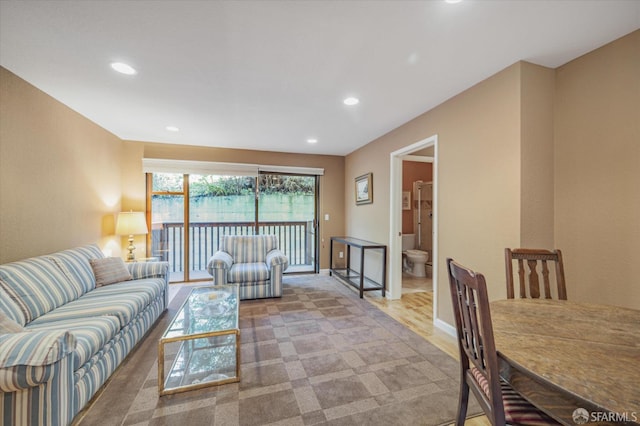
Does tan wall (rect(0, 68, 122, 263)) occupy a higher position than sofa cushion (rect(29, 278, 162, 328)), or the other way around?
tan wall (rect(0, 68, 122, 263))

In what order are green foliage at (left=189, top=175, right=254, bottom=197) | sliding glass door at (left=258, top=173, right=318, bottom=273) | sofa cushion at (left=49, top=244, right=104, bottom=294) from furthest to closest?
sliding glass door at (left=258, top=173, right=318, bottom=273) < green foliage at (left=189, top=175, right=254, bottom=197) < sofa cushion at (left=49, top=244, right=104, bottom=294)

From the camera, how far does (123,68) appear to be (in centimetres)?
208

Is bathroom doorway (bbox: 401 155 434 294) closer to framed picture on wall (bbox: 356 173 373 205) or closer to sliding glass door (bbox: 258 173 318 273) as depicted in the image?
framed picture on wall (bbox: 356 173 373 205)

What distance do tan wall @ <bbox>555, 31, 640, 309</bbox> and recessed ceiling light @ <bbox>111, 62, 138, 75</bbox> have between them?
3494 millimetres

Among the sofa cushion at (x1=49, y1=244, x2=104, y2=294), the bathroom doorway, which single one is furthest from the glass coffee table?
the bathroom doorway

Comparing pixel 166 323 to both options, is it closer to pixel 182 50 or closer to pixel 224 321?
pixel 224 321

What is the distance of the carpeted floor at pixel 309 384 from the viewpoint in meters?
1.55

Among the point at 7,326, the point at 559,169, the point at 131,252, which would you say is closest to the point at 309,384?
the point at 7,326

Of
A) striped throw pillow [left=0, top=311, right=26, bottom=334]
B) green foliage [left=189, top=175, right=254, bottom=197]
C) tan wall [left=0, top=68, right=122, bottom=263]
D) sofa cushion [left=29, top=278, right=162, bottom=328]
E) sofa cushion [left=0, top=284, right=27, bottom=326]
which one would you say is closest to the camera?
striped throw pillow [left=0, top=311, right=26, bottom=334]

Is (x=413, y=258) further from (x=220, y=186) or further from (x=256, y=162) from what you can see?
(x=220, y=186)

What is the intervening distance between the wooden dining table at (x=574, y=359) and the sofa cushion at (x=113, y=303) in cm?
250

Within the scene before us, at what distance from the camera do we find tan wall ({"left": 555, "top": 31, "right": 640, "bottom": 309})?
5.60 ft

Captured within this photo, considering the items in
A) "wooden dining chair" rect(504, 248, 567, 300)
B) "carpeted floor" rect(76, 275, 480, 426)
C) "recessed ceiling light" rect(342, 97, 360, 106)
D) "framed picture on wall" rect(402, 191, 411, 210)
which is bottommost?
"carpeted floor" rect(76, 275, 480, 426)

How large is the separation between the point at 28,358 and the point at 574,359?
2232mm
